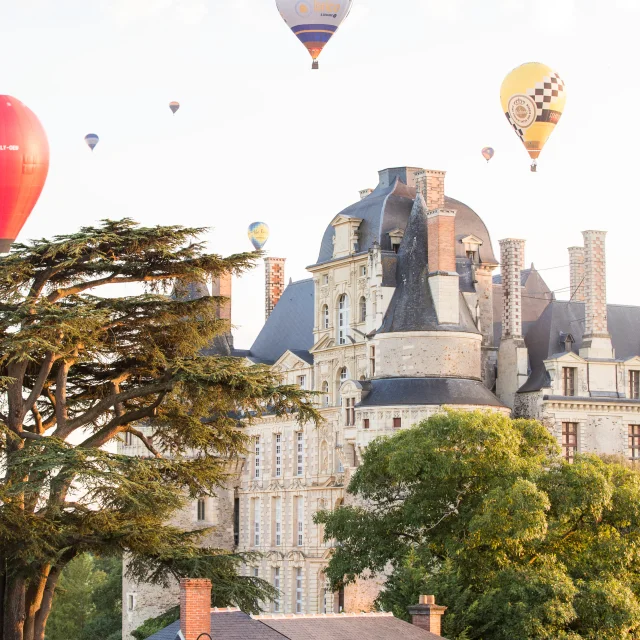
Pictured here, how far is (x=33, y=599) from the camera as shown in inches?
1300

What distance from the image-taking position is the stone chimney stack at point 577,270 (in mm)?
55562

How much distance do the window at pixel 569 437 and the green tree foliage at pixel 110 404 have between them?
19015 mm

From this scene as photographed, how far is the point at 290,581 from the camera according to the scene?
57.7 m

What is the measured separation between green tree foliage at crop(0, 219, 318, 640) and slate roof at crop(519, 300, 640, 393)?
19.8m

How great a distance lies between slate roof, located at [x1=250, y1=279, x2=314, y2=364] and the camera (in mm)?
61406

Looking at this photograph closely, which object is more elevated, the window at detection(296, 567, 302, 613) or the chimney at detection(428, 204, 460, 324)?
the chimney at detection(428, 204, 460, 324)

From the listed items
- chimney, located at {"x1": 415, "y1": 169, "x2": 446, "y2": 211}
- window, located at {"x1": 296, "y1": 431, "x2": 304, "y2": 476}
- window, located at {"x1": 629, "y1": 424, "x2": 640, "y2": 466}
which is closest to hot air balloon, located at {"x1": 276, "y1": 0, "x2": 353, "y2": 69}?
chimney, located at {"x1": 415, "y1": 169, "x2": 446, "y2": 211}

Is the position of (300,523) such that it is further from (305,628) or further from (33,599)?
(305,628)

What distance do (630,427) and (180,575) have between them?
23.4 meters

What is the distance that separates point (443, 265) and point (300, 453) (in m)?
11.2

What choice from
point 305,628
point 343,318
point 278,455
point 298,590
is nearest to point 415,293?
point 343,318

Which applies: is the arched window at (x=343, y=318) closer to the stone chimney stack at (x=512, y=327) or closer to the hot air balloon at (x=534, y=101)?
the stone chimney stack at (x=512, y=327)

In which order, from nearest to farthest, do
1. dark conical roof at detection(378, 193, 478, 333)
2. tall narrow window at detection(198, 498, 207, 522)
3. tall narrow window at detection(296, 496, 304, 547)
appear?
dark conical roof at detection(378, 193, 478, 333) → tall narrow window at detection(296, 496, 304, 547) → tall narrow window at detection(198, 498, 207, 522)

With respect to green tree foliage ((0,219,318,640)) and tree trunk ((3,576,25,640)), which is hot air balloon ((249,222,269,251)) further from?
tree trunk ((3,576,25,640))
